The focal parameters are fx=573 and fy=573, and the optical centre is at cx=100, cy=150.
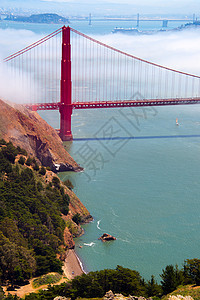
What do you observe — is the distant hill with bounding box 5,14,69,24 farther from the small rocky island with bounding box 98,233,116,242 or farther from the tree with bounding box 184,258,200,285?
the tree with bounding box 184,258,200,285

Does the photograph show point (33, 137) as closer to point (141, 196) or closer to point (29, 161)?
point (29, 161)

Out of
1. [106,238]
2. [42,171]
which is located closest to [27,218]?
[106,238]

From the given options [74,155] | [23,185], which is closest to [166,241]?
[23,185]

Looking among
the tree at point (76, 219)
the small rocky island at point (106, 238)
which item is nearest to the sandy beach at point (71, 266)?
the small rocky island at point (106, 238)

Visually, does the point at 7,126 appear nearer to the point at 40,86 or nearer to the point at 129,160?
the point at 129,160

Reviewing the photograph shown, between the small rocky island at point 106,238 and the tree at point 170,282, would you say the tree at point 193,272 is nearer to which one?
the tree at point 170,282

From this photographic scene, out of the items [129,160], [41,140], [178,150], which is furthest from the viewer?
[178,150]

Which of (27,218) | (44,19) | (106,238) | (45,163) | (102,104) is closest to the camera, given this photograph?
(27,218)
